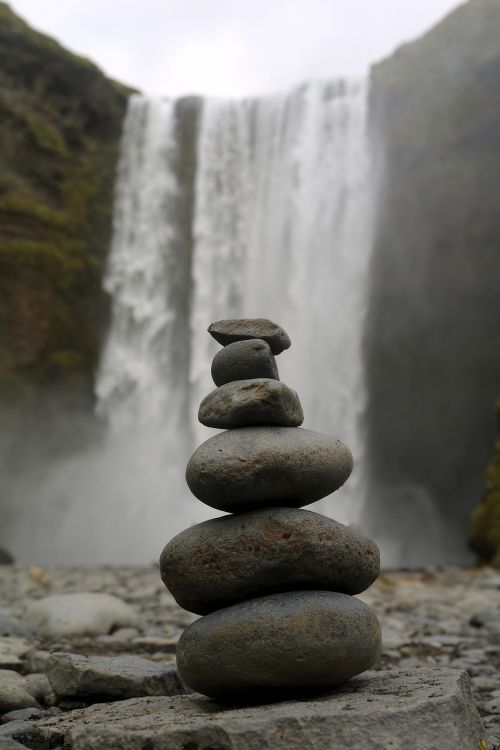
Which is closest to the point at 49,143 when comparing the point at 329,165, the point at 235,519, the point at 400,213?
the point at 329,165

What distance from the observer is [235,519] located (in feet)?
14.2

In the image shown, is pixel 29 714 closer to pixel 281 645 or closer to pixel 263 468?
pixel 281 645

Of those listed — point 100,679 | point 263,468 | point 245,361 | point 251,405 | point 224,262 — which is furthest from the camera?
point 224,262

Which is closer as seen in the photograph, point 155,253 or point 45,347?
point 45,347

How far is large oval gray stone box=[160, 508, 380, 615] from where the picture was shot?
163 inches

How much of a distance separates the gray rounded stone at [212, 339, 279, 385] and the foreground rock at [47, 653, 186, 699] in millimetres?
2015

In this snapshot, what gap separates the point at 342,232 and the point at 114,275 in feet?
26.2

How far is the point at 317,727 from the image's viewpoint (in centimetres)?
322

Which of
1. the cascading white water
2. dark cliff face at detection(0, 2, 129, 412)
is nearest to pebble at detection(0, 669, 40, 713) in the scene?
the cascading white water

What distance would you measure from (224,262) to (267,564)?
71.3 ft

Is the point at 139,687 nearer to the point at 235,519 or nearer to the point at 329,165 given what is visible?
the point at 235,519

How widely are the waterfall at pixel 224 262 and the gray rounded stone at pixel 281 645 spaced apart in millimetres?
18119

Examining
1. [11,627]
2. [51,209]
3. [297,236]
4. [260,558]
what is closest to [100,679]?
[260,558]

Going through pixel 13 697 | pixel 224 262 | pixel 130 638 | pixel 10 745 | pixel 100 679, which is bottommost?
pixel 130 638
